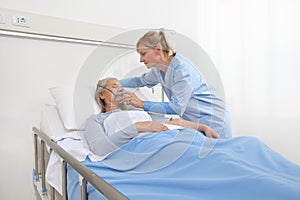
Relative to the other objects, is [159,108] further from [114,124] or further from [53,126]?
[53,126]

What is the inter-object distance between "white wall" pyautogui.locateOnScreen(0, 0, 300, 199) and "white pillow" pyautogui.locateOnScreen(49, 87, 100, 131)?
0.65ft

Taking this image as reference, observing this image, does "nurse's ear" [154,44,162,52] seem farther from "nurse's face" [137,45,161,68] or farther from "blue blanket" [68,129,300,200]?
"blue blanket" [68,129,300,200]

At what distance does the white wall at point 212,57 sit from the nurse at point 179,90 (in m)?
0.60

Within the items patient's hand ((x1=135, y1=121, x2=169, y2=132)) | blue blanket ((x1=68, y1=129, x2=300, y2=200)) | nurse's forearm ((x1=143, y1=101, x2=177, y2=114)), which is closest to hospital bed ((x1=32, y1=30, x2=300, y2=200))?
blue blanket ((x1=68, y1=129, x2=300, y2=200))

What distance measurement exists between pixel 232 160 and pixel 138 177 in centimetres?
35

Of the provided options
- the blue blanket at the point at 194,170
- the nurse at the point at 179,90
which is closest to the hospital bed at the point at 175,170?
the blue blanket at the point at 194,170

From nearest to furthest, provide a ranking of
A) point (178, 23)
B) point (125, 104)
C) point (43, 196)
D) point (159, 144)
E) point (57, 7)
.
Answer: point (159, 144), point (43, 196), point (125, 104), point (57, 7), point (178, 23)

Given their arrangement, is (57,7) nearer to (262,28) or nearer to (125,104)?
(125,104)

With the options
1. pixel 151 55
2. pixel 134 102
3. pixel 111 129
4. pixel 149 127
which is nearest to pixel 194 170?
pixel 149 127

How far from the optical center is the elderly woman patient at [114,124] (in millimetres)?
1340

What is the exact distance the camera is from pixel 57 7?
74.3 inches

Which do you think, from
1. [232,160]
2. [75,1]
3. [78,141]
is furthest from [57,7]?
[232,160]

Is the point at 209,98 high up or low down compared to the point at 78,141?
up

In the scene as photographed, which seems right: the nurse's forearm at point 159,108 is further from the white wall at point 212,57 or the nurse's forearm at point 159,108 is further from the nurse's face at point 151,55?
the white wall at point 212,57
